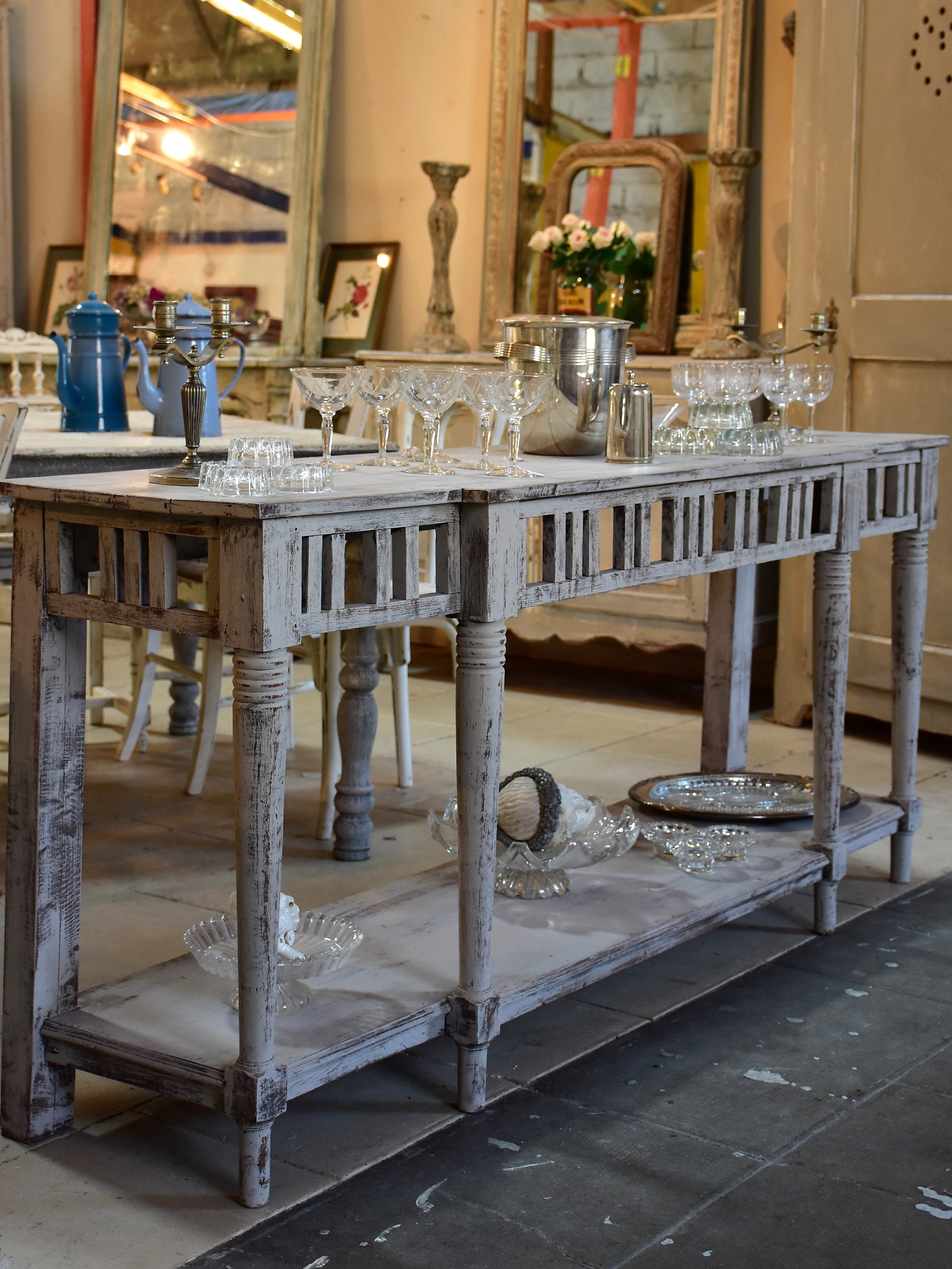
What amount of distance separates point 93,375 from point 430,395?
1.78 metres

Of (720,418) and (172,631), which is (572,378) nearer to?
(720,418)

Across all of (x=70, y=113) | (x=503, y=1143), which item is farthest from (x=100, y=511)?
(x=70, y=113)

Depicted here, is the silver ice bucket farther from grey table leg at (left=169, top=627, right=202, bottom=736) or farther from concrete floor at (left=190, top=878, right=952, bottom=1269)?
grey table leg at (left=169, top=627, right=202, bottom=736)

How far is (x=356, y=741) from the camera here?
3285 millimetres

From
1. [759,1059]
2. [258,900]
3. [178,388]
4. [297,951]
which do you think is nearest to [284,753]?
[258,900]

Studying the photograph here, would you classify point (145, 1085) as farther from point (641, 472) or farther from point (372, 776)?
point (372, 776)

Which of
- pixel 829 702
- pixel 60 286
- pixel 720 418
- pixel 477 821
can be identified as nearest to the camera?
pixel 477 821

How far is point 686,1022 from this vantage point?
2539mm

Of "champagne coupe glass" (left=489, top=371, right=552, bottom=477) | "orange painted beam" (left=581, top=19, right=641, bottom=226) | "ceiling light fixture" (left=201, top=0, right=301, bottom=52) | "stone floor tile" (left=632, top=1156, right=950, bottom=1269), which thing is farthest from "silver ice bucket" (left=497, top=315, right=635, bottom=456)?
"ceiling light fixture" (left=201, top=0, right=301, bottom=52)

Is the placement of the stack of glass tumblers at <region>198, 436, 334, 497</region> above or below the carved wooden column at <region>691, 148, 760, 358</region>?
below

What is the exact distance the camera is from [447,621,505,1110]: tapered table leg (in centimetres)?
204

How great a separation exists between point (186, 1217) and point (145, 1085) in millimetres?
173

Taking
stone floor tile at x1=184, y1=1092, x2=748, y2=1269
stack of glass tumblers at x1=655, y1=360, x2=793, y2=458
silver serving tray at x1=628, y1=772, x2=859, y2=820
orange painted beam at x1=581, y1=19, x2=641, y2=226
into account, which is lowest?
stone floor tile at x1=184, y1=1092, x2=748, y2=1269

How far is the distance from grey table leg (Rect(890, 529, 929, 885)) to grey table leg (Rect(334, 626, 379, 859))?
1.10 meters
